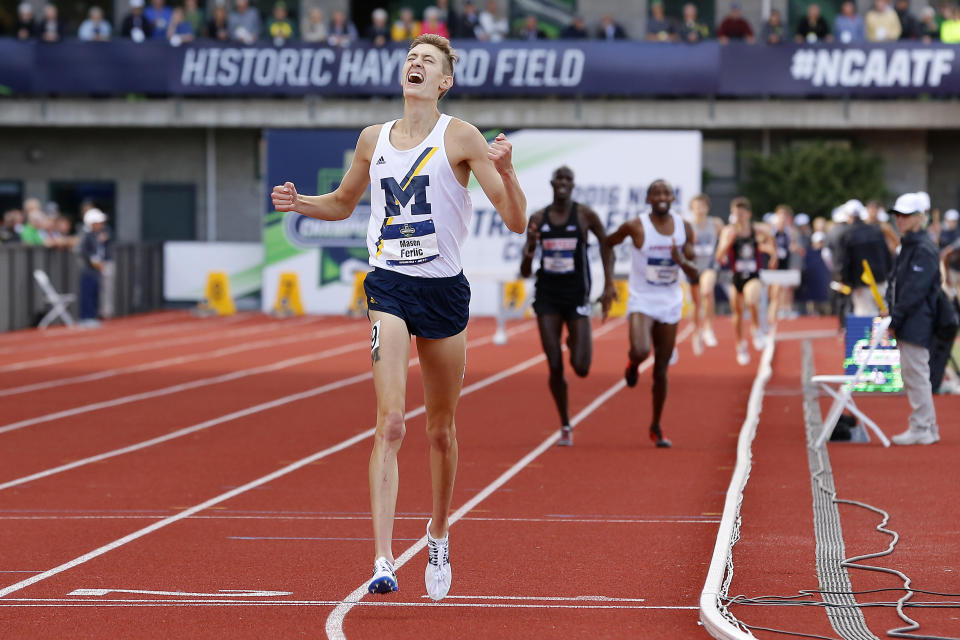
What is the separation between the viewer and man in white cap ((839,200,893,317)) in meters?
21.3

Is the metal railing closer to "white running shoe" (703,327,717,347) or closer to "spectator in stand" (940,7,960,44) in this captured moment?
"white running shoe" (703,327,717,347)

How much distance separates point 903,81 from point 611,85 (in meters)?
6.37

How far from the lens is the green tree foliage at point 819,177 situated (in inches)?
1591

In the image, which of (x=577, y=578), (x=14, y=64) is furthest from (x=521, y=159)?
(x=577, y=578)

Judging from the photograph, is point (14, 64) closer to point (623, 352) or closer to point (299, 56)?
point (299, 56)

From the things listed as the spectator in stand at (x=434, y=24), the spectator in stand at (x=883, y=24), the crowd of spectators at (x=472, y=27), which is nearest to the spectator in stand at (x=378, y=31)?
the crowd of spectators at (x=472, y=27)

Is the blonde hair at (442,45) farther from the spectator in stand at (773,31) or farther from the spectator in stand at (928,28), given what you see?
the spectator in stand at (928,28)

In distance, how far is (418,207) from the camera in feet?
22.5

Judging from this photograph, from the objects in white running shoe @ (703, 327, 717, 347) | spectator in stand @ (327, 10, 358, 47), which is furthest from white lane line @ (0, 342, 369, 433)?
spectator in stand @ (327, 10, 358, 47)

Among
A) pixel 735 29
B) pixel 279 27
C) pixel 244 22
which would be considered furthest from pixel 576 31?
pixel 244 22

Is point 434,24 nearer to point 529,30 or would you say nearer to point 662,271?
point 529,30

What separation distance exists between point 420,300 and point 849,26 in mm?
34253

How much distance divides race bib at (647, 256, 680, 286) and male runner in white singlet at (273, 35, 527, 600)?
6.61m

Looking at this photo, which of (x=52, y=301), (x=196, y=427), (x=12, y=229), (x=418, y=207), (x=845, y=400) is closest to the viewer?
(x=418, y=207)
